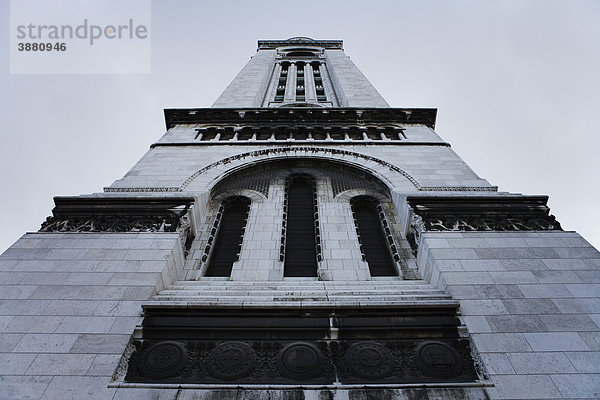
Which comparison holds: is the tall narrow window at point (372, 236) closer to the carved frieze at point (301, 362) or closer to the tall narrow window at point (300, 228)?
the tall narrow window at point (300, 228)

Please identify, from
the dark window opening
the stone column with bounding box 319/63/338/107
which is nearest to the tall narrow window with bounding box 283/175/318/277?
the dark window opening

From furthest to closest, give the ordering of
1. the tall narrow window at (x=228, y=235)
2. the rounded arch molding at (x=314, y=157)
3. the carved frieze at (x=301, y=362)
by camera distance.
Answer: the rounded arch molding at (x=314, y=157) → the tall narrow window at (x=228, y=235) → the carved frieze at (x=301, y=362)

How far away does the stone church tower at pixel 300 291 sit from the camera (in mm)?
6211

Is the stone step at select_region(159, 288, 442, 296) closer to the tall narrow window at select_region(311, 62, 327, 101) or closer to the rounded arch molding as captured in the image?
the rounded arch molding

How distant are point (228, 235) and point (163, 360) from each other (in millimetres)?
5172

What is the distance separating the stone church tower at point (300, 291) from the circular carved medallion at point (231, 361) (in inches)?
0.9

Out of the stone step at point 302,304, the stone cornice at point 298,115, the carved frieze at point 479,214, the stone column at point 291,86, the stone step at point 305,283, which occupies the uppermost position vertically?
the stone column at point 291,86

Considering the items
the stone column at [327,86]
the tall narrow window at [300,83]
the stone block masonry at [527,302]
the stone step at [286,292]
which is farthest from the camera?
the tall narrow window at [300,83]

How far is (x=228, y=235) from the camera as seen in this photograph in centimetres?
1162

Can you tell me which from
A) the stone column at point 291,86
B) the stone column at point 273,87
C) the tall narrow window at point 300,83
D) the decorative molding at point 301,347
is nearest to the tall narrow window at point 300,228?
the decorative molding at point 301,347

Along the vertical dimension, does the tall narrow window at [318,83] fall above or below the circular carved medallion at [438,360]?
above

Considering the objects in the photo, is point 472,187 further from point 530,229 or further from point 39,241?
point 39,241

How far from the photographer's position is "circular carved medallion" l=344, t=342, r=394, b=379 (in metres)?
6.47

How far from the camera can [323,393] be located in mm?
5898
